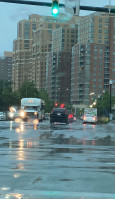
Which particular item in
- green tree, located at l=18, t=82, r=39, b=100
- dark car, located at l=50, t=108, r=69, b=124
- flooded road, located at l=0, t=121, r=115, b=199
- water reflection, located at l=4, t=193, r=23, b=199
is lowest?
dark car, located at l=50, t=108, r=69, b=124

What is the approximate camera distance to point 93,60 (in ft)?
465

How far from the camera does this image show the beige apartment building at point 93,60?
465 feet

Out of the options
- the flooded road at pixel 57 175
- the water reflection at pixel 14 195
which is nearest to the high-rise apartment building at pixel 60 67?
the flooded road at pixel 57 175

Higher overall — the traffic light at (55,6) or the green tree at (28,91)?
the traffic light at (55,6)

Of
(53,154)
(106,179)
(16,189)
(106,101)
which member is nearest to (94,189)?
(106,179)

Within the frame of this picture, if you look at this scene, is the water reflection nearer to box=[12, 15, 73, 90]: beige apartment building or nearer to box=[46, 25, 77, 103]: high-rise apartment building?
box=[46, 25, 77, 103]: high-rise apartment building

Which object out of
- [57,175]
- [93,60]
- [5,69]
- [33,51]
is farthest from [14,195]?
[5,69]

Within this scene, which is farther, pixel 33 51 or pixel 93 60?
pixel 33 51

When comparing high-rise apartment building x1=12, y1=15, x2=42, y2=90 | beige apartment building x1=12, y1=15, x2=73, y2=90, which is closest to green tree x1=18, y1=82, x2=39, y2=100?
beige apartment building x1=12, y1=15, x2=73, y2=90

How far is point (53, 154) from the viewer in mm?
13641

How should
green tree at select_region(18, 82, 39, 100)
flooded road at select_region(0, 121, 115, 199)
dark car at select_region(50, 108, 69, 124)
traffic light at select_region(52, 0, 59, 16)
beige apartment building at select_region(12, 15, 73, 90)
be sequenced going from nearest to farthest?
flooded road at select_region(0, 121, 115, 199) → traffic light at select_region(52, 0, 59, 16) → dark car at select_region(50, 108, 69, 124) → green tree at select_region(18, 82, 39, 100) → beige apartment building at select_region(12, 15, 73, 90)

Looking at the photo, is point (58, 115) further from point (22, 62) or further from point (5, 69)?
point (5, 69)

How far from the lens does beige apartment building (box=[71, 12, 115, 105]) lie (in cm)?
14175

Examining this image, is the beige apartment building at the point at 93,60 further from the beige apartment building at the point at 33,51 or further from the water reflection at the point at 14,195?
the water reflection at the point at 14,195
